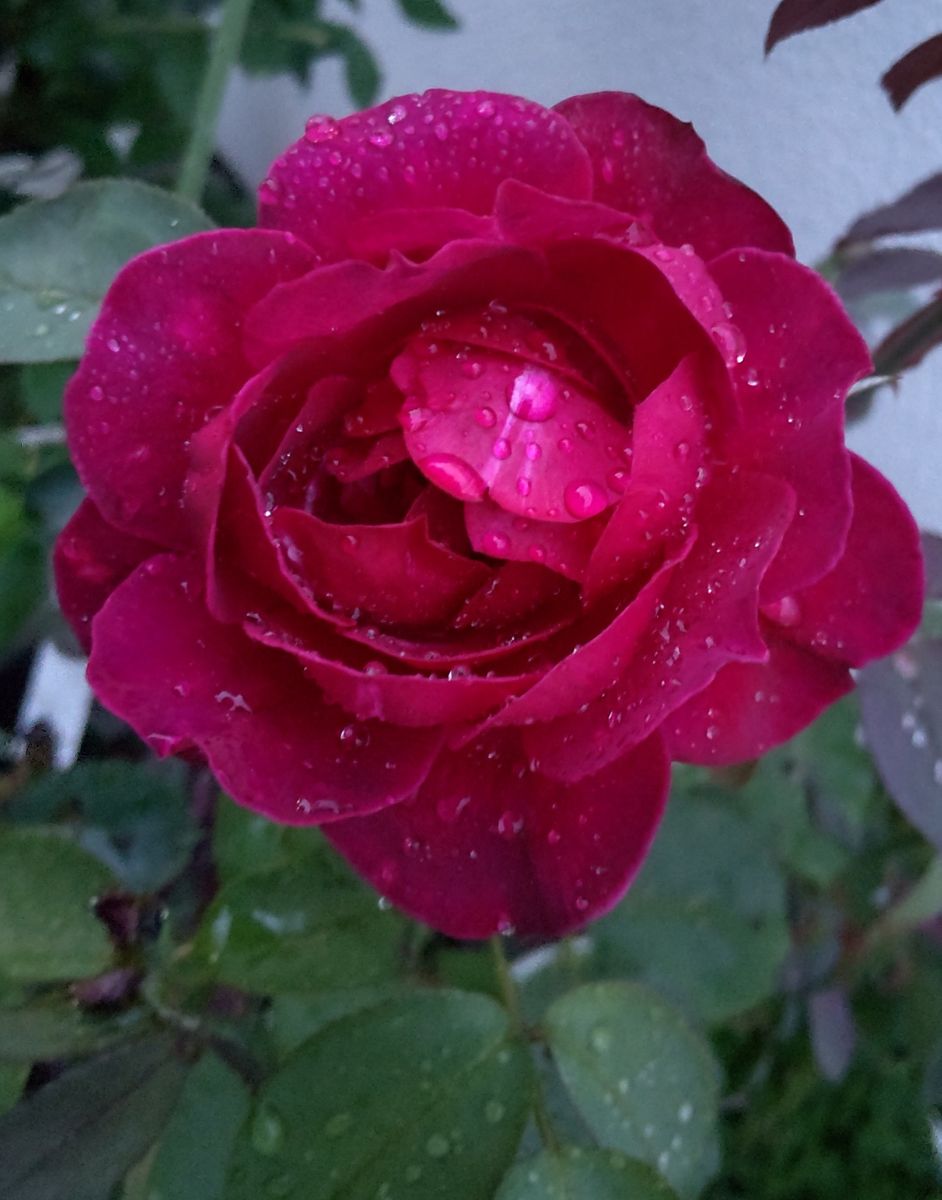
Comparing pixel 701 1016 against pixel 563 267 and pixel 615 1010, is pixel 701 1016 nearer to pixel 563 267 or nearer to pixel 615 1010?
pixel 615 1010

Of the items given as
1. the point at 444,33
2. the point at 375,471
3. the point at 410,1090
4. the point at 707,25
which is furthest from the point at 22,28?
the point at 410,1090

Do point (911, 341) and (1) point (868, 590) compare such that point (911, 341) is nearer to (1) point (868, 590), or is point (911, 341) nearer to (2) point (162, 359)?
(1) point (868, 590)

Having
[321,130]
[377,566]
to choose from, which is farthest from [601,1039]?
[321,130]

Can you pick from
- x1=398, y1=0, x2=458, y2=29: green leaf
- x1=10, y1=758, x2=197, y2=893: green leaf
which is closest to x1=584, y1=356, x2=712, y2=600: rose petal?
x1=10, y1=758, x2=197, y2=893: green leaf

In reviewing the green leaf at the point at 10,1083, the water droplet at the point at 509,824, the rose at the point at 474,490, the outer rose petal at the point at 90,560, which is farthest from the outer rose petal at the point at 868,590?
the green leaf at the point at 10,1083

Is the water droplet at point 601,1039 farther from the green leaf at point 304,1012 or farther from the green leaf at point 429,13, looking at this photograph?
the green leaf at point 429,13

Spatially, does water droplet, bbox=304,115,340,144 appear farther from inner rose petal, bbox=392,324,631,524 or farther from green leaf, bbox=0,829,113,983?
green leaf, bbox=0,829,113,983
